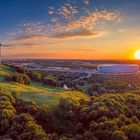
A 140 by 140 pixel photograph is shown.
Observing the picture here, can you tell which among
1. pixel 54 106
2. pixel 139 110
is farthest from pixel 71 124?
pixel 139 110

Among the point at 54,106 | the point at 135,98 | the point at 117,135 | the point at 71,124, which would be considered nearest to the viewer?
the point at 117,135

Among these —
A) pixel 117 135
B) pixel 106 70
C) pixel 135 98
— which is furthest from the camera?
pixel 106 70

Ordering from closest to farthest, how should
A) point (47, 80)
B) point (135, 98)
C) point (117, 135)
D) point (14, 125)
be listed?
point (117, 135) → point (14, 125) → point (135, 98) → point (47, 80)

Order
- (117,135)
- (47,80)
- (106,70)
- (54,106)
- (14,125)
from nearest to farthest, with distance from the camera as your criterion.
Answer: (117,135)
(14,125)
(54,106)
(47,80)
(106,70)

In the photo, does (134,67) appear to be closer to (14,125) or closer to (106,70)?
(106,70)

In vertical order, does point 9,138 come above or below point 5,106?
below

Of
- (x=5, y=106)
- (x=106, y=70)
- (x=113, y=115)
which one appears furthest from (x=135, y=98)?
(x=106, y=70)

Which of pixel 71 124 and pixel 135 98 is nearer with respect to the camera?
pixel 71 124

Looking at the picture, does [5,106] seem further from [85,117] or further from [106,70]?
[106,70]

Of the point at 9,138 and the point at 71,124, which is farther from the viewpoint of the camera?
the point at 71,124
